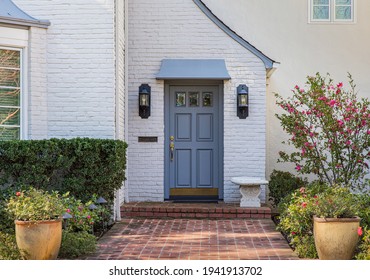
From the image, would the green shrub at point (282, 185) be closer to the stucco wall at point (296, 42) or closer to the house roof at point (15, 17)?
the stucco wall at point (296, 42)

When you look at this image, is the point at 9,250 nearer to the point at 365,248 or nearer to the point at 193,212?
the point at 365,248

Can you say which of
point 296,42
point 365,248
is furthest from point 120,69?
point 365,248

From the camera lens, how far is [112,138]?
9992 mm

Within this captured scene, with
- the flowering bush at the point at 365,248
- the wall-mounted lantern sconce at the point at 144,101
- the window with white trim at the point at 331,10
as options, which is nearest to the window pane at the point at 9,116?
the wall-mounted lantern sconce at the point at 144,101

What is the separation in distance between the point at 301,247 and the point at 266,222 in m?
2.82

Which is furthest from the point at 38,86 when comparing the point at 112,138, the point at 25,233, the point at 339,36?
the point at 339,36

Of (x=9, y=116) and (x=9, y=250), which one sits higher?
(x=9, y=116)

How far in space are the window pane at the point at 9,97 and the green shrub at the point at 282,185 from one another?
474 cm

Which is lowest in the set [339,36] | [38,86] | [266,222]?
[266,222]

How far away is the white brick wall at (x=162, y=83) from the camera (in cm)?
1165

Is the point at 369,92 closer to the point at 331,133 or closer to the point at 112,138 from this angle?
the point at 331,133

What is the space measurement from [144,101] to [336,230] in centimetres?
534

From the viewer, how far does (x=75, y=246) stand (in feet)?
24.3
